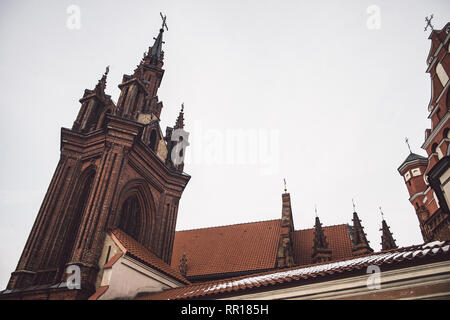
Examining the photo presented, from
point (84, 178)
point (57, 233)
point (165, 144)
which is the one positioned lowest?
point (57, 233)

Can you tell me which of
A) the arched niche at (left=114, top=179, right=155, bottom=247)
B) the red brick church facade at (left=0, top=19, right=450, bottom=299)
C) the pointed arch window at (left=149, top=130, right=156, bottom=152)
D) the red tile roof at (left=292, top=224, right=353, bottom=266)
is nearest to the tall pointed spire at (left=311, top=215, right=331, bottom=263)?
the red brick church facade at (left=0, top=19, right=450, bottom=299)

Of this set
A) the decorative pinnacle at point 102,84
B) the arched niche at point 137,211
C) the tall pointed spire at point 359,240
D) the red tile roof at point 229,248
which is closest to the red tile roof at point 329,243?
the tall pointed spire at point 359,240

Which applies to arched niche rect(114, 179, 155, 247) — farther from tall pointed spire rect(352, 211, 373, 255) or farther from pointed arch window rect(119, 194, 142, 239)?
tall pointed spire rect(352, 211, 373, 255)

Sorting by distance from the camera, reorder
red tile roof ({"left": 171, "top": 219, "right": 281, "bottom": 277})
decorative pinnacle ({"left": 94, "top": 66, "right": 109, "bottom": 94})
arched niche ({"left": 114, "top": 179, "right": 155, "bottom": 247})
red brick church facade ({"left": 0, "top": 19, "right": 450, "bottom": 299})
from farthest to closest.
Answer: red tile roof ({"left": 171, "top": 219, "right": 281, "bottom": 277})
decorative pinnacle ({"left": 94, "top": 66, "right": 109, "bottom": 94})
arched niche ({"left": 114, "top": 179, "right": 155, "bottom": 247})
red brick church facade ({"left": 0, "top": 19, "right": 450, "bottom": 299})

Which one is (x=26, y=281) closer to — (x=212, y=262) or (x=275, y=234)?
(x=212, y=262)

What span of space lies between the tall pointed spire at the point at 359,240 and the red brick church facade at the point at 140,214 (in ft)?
0.22

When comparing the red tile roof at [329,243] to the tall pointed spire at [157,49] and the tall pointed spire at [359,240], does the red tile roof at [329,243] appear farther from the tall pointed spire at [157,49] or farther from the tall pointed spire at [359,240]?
the tall pointed spire at [157,49]

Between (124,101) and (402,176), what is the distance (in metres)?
24.1

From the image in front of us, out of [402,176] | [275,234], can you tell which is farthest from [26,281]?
[402,176]

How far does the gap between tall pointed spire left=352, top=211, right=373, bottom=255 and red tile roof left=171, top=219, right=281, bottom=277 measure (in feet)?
17.0

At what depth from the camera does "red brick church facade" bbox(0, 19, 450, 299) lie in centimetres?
1132

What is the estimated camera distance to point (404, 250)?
8.07 metres

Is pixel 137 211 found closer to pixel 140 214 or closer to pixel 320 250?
pixel 140 214

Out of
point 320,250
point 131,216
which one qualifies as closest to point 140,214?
point 131,216
